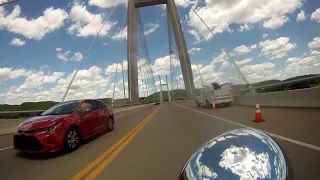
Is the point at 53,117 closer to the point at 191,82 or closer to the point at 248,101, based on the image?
the point at 248,101

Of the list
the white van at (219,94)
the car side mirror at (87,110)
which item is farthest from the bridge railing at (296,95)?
the car side mirror at (87,110)

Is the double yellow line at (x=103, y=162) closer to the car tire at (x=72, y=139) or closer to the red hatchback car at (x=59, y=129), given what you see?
the car tire at (x=72, y=139)

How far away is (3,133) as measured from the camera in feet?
52.6

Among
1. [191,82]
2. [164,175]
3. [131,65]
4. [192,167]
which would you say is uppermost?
[131,65]

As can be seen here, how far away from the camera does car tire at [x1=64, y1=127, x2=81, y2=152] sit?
8469mm

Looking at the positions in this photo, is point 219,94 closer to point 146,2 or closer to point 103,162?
point 103,162

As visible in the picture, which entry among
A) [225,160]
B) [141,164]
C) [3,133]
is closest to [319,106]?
[141,164]

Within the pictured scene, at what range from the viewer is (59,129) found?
8227 mm

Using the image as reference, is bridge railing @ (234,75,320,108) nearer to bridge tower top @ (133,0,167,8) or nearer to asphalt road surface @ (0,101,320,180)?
asphalt road surface @ (0,101,320,180)

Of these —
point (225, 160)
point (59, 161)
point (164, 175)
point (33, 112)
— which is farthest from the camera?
point (33, 112)

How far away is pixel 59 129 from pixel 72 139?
2.42 ft

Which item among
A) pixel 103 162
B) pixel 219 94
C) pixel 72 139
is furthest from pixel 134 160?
pixel 219 94

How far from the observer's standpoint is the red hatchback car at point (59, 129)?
7797 millimetres

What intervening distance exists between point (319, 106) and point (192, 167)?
14.4 meters
